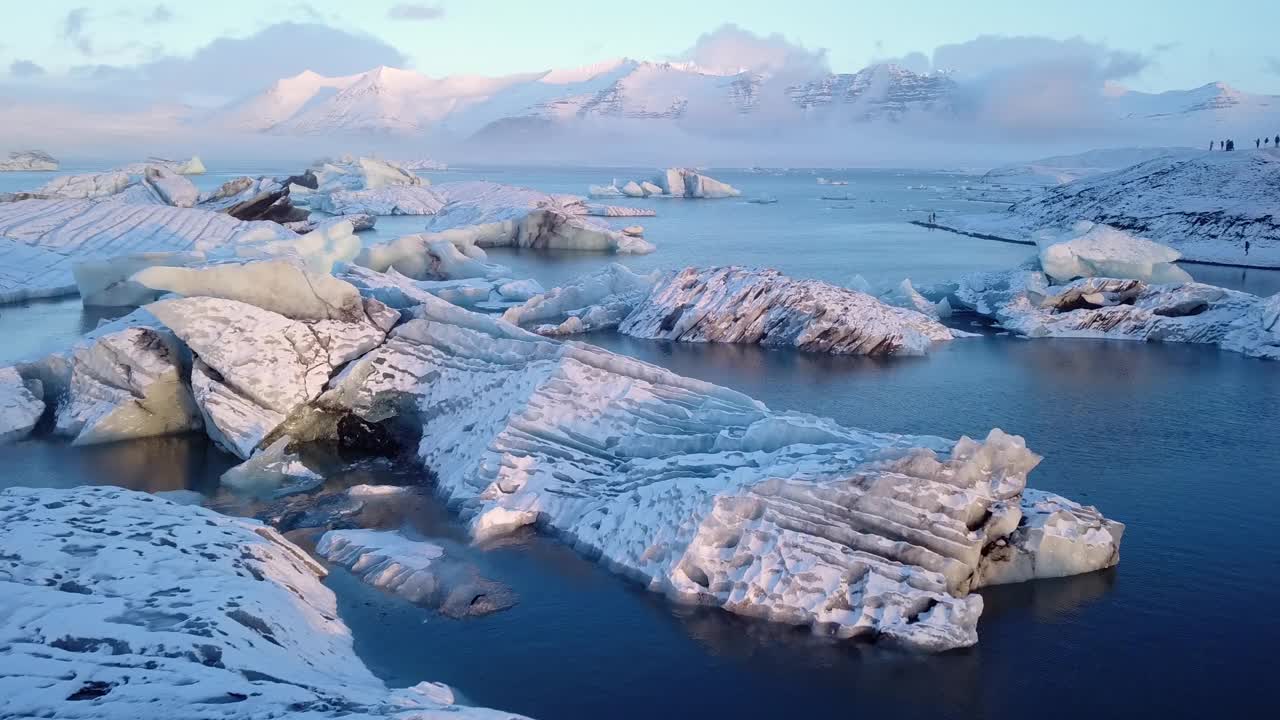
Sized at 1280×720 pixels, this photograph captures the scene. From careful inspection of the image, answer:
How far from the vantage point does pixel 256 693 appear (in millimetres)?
4289

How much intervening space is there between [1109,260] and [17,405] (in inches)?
720

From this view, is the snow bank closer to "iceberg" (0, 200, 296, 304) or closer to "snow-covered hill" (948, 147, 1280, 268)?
"iceberg" (0, 200, 296, 304)

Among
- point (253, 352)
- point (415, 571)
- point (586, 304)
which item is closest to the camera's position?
point (415, 571)

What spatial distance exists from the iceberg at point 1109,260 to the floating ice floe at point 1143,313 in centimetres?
132

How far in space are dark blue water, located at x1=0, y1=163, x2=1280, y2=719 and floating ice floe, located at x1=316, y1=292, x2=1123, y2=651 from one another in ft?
0.77

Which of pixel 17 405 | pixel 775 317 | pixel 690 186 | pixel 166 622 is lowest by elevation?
pixel 17 405

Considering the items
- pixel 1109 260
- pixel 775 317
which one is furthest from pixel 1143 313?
pixel 775 317

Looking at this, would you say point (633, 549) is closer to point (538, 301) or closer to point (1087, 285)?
point (538, 301)

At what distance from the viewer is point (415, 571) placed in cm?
701

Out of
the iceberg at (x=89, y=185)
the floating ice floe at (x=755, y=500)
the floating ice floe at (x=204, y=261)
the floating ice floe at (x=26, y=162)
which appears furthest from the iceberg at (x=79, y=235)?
the floating ice floe at (x=26, y=162)

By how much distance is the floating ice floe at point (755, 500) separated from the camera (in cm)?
642

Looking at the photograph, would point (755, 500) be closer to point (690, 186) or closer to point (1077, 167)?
point (690, 186)

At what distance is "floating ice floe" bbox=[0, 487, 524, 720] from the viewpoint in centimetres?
417

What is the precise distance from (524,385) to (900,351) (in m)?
7.85
